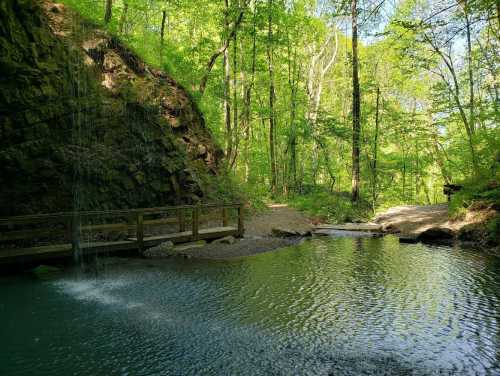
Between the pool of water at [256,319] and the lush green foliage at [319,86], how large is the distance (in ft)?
28.9

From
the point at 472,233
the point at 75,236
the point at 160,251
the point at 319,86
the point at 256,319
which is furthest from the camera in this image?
the point at 319,86

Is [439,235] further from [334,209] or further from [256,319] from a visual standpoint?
[256,319]

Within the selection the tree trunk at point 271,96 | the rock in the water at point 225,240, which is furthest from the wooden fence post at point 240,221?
the tree trunk at point 271,96

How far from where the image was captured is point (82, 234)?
35.3 feet

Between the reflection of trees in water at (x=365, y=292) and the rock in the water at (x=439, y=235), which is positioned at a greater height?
the rock in the water at (x=439, y=235)

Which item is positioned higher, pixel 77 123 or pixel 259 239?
pixel 77 123

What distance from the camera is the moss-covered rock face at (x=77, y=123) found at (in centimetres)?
1043

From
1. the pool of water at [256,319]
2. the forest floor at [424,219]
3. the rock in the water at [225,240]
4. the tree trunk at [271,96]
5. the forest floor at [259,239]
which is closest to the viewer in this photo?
the pool of water at [256,319]

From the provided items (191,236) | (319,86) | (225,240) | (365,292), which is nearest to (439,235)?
(365,292)

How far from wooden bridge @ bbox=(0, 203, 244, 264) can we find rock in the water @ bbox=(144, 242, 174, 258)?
0.52ft

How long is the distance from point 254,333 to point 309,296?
2.13 m

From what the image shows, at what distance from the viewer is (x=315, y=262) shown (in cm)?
1034

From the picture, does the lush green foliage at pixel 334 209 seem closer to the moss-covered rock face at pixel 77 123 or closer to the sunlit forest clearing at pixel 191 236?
the sunlit forest clearing at pixel 191 236

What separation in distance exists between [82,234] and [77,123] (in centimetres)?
369
